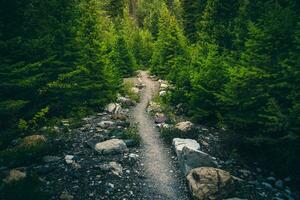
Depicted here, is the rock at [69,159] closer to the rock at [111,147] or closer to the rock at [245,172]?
the rock at [111,147]

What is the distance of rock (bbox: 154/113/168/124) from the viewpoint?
21.2 metres

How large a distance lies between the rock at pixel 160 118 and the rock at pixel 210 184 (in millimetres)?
8778

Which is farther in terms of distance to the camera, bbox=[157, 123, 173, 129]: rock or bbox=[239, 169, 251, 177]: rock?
bbox=[157, 123, 173, 129]: rock

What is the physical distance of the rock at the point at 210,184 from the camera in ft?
38.5

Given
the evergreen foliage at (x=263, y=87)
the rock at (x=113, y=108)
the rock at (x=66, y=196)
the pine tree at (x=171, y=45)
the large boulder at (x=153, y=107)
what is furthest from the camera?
the pine tree at (x=171, y=45)

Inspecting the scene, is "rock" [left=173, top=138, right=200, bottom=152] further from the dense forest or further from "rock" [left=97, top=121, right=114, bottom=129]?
"rock" [left=97, top=121, right=114, bottom=129]

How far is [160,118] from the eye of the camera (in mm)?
21625

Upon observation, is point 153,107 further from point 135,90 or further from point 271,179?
point 271,179

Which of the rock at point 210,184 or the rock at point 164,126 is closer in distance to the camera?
the rock at point 210,184

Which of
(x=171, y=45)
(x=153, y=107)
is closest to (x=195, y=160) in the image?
(x=153, y=107)

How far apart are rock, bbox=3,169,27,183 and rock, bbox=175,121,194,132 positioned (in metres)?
9.53

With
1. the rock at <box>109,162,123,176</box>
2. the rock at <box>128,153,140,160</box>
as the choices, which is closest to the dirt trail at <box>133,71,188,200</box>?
the rock at <box>128,153,140,160</box>

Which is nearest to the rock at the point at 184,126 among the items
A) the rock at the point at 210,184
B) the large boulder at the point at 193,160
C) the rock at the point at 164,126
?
the rock at the point at 164,126

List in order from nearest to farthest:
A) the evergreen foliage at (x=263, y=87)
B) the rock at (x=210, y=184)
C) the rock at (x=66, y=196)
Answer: the rock at (x=66, y=196)
the rock at (x=210, y=184)
the evergreen foliage at (x=263, y=87)
